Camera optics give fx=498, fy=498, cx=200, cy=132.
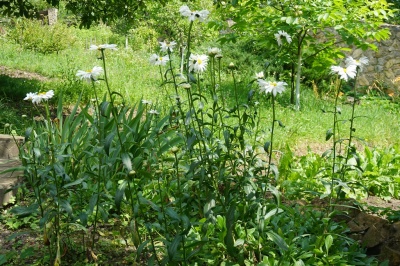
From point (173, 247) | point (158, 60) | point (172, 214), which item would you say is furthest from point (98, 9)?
point (173, 247)

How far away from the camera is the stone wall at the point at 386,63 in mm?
11148

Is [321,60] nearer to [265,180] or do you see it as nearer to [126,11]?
[126,11]

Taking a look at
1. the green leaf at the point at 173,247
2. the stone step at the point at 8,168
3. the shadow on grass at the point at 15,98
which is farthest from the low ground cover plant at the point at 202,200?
the shadow on grass at the point at 15,98

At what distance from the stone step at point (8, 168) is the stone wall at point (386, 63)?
876 centimetres

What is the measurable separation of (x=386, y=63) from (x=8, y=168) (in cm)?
958

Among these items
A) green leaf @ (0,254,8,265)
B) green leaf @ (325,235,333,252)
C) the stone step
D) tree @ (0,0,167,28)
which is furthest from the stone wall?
green leaf @ (0,254,8,265)

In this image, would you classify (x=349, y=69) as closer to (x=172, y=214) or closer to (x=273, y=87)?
(x=273, y=87)

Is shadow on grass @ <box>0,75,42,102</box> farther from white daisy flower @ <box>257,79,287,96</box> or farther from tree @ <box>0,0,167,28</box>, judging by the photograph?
white daisy flower @ <box>257,79,287,96</box>

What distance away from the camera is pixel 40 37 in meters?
12.4

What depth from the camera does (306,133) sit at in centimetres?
616

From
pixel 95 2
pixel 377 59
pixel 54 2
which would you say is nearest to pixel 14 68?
pixel 95 2

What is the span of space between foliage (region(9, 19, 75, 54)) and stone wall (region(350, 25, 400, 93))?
714 cm

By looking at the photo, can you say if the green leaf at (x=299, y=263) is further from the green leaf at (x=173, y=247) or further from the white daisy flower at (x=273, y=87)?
the white daisy flower at (x=273, y=87)

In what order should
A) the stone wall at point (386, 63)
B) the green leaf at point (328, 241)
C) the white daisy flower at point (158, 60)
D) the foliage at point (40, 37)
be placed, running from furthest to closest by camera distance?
the foliage at point (40, 37), the stone wall at point (386, 63), the white daisy flower at point (158, 60), the green leaf at point (328, 241)
